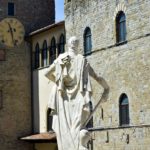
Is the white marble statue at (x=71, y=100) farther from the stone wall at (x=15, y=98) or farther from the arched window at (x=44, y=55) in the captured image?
the stone wall at (x=15, y=98)

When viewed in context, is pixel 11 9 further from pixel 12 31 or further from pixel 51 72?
pixel 51 72

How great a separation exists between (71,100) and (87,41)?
2057cm

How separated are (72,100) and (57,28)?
24994mm

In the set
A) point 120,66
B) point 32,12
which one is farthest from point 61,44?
point 120,66

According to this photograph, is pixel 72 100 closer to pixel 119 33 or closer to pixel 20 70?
pixel 119 33

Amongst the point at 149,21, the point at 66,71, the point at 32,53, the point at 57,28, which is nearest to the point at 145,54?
the point at 149,21

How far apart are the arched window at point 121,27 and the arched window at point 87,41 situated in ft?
8.31

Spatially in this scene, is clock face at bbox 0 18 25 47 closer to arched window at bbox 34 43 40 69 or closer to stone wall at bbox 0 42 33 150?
stone wall at bbox 0 42 33 150

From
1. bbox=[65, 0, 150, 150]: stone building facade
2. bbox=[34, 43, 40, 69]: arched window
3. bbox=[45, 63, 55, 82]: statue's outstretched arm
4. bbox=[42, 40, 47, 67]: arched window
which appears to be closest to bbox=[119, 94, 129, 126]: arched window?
bbox=[65, 0, 150, 150]: stone building facade

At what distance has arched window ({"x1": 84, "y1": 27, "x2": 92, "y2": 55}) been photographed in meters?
27.9

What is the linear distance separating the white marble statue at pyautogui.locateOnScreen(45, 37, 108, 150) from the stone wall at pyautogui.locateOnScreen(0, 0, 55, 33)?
2806 centimetres

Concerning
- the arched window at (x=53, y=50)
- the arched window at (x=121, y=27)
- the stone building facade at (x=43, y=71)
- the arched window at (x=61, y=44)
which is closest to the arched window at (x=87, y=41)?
the arched window at (x=121, y=27)

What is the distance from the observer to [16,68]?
3488cm

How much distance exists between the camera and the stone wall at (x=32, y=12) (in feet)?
116
